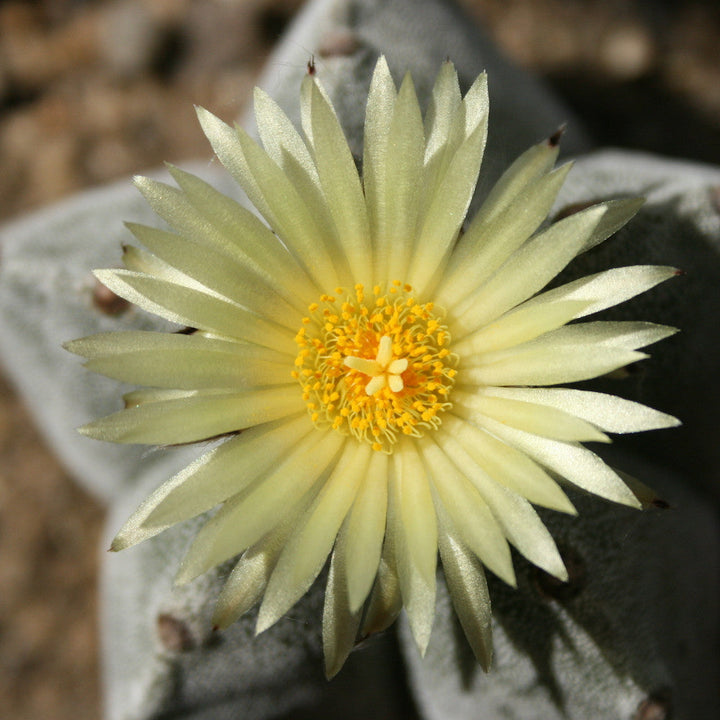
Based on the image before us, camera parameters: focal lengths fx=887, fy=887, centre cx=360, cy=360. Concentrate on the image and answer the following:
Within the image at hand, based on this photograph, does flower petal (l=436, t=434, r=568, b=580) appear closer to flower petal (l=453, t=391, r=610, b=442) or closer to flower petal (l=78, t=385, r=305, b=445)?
flower petal (l=453, t=391, r=610, b=442)

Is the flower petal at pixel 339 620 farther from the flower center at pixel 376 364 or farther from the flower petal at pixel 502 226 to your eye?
the flower petal at pixel 502 226

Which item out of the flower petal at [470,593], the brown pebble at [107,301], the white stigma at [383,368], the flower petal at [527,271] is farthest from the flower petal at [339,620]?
the brown pebble at [107,301]

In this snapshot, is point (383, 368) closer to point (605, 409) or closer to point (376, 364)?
point (376, 364)

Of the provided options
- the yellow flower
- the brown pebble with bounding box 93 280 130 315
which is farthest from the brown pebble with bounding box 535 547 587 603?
the brown pebble with bounding box 93 280 130 315

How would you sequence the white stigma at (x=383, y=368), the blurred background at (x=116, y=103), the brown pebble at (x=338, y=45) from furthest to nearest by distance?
the blurred background at (x=116, y=103), the brown pebble at (x=338, y=45), the white stigma at (x=383, y=368)

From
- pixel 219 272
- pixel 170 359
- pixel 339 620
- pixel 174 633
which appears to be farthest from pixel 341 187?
pixel 174 633

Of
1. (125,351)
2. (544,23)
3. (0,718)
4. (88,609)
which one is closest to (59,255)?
(125,351)
